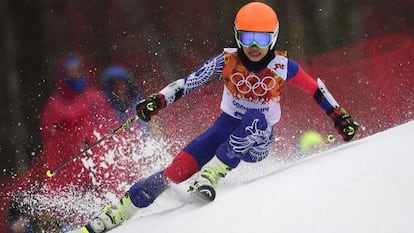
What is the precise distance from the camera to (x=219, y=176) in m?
2.51

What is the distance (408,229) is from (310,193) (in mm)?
453

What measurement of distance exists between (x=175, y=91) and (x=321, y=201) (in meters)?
1.09

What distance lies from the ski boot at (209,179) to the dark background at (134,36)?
1.81 m

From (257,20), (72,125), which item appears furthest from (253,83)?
(72,125)

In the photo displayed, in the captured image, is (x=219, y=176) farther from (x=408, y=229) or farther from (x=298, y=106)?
(x=298, y=106)

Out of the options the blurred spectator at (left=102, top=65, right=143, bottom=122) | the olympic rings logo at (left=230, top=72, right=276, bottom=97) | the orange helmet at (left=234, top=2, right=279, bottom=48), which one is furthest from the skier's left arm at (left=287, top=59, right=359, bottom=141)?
the blurred spectator at (left=102, top=65, right=143, bottom=122)

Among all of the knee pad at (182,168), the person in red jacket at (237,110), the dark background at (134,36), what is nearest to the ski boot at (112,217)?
the person in red jacket at (237,110)

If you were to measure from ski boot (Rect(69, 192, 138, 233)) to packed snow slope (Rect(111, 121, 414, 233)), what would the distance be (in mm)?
51

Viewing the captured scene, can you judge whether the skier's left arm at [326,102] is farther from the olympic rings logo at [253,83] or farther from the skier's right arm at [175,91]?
the skier's right arm at [175,91]

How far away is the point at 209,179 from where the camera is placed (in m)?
2.45

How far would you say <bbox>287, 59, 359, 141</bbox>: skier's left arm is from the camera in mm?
2814

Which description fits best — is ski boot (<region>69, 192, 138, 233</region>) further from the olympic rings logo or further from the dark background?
the dark background

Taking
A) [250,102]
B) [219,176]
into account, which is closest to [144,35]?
[250,102]

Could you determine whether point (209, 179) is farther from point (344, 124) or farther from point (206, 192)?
point (344, 124)
